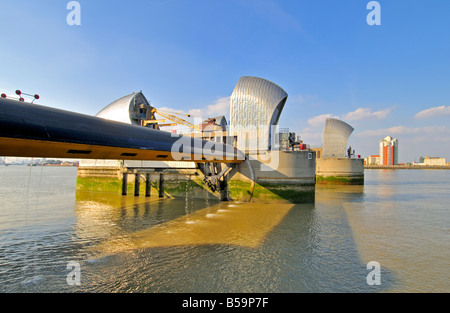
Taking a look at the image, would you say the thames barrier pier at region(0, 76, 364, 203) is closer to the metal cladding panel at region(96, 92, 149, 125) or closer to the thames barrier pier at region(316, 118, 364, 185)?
the metal cladding panel at region(96, 92, 149, 125)

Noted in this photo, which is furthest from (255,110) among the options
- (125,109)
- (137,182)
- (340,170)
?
(340,170)

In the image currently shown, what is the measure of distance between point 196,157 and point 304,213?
29.3ft

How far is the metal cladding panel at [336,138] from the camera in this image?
54312mm

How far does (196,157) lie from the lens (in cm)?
1446

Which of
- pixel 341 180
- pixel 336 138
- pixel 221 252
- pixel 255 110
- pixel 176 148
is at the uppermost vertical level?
pixel 336 138

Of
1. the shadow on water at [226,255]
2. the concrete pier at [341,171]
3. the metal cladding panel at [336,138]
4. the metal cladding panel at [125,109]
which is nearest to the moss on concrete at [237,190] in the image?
the shadow on water at [226,255]

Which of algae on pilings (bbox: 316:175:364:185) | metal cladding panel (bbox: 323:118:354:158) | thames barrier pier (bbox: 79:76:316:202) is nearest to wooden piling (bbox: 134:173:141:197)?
thames barrier pier (bbox: 79:76:316:202)

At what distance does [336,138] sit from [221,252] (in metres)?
53.5

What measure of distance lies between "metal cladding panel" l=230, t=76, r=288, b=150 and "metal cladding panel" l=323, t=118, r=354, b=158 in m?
35.2

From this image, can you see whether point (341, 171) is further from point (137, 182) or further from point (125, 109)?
point (125, 109)

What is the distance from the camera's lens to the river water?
647cm

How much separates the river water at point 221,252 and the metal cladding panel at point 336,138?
3980 centimetres

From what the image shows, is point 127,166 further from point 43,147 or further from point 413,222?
point 413,222

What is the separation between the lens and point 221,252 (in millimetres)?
8867
